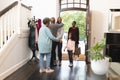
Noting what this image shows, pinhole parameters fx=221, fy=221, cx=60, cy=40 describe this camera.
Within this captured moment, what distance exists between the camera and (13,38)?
5863 millimetres

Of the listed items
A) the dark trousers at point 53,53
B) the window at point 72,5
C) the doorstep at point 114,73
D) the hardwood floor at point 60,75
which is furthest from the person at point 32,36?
the doorstep at point 114,73

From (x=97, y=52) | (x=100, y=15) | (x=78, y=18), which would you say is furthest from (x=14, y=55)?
(x=78, y=18)

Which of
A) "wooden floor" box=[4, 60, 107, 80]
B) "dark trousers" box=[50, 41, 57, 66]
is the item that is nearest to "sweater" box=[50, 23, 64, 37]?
"dark trousers" box=[50, 41, 57, 66]

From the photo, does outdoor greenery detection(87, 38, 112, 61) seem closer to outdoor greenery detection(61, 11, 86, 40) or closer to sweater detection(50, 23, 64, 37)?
sweater detection(50, 23, 64, 37)

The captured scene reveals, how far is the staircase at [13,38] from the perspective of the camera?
517 cm

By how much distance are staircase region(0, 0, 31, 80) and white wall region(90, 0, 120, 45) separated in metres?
2.43

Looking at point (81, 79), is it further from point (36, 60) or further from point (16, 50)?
point (36, 60)

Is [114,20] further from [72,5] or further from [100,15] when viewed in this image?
[72,5]

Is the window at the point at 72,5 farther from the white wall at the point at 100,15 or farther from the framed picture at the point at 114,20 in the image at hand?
the framed picture at the point at 114,20

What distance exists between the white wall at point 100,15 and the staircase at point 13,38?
243cm

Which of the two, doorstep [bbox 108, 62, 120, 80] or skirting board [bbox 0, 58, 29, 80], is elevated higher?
doorstep [bbox 108, 62, 120, 80]

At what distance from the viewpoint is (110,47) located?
7.34 meters

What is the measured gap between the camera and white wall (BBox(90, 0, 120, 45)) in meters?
8.09

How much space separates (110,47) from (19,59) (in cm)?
300
